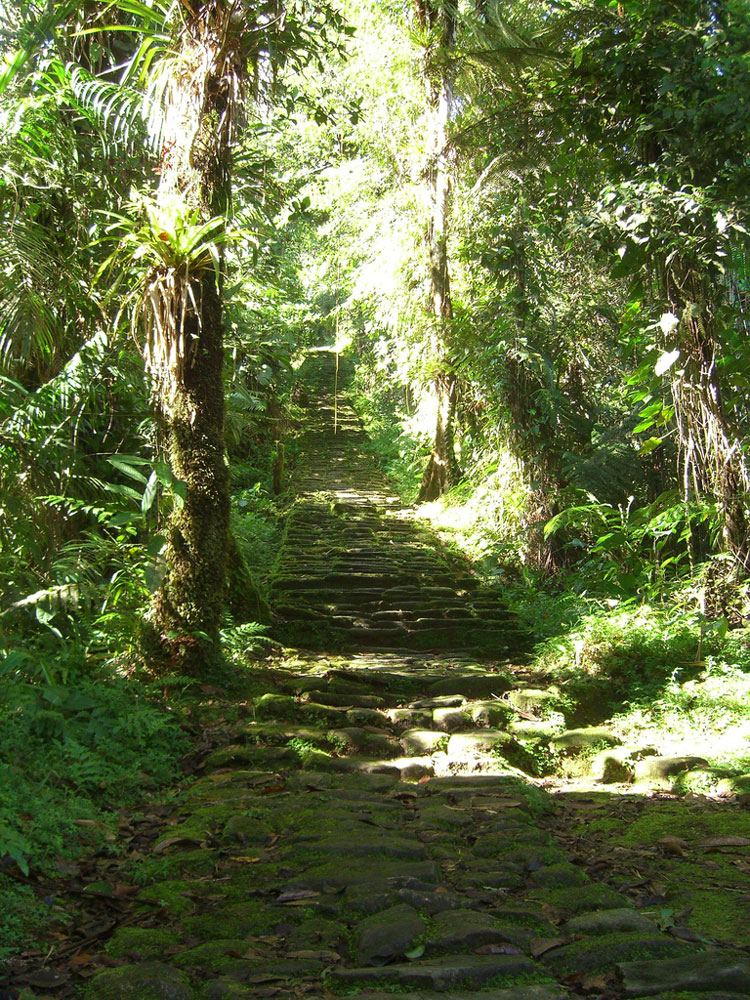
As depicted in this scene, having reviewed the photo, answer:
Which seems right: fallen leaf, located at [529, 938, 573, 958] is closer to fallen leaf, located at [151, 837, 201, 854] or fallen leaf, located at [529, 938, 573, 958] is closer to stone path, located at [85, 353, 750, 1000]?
stone path, located at [85, 353, 750, 1000]

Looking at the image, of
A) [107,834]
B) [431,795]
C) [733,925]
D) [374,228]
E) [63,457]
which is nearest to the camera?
[733,925]

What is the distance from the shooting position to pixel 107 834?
122 inches

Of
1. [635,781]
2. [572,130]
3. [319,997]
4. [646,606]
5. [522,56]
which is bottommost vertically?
[635,781]

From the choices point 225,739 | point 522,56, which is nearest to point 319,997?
point 225,739

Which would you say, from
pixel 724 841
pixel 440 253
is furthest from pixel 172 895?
pixel 440 253

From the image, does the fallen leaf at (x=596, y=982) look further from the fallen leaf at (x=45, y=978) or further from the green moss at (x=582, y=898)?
the fallen leaf at (x=45, y=978)

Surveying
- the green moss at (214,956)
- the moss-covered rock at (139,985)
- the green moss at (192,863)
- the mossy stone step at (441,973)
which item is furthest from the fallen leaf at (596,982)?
the green moss at (192,863)

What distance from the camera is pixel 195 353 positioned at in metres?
4.95

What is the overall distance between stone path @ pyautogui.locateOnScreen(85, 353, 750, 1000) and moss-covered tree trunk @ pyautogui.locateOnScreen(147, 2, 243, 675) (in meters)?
0.75

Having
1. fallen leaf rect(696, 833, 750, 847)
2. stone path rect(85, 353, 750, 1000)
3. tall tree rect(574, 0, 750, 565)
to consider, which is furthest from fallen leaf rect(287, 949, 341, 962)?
tall tree rect(574, 0, 750, 565)

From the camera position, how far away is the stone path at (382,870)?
214cm

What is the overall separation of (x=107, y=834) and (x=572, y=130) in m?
6.10

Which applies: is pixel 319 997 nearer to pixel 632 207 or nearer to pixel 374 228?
pixel 632 207

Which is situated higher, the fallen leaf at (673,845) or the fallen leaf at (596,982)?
the fallen leaf at (596,982)
